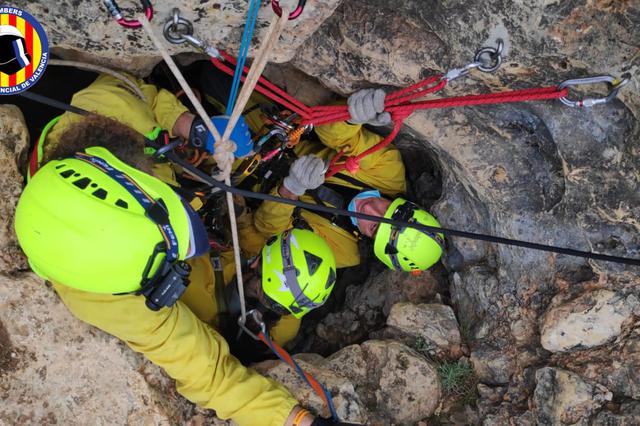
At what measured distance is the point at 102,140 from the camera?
10.4 feet

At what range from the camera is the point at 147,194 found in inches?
115

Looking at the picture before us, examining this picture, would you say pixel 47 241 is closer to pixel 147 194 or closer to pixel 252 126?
pixel 147 194

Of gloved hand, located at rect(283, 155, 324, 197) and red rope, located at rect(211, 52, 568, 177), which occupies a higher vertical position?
red rope, located at rect(211, 52, 568, 177)

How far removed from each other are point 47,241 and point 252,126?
2.52 metres

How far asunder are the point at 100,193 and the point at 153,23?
0.99 metres

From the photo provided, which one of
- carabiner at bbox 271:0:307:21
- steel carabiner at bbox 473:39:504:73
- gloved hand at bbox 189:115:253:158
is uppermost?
steel carabiner at bbox 473:39:504:73

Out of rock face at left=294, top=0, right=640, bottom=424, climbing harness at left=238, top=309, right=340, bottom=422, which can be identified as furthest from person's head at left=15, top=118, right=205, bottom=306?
rock face at left=294, top=0, right=640, bottom=424

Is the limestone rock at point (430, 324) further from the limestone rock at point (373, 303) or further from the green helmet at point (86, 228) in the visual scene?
the green helmet at point (86, 228)

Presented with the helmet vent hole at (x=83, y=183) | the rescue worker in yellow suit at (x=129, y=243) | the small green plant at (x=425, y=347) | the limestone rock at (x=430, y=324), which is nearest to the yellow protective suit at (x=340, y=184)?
the limestone rock at (x=430, y=324)

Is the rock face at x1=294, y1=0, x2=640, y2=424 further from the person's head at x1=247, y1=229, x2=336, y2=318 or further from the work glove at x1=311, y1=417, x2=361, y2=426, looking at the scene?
the person's head at x1=247, y1=229, x2=336, y2=318

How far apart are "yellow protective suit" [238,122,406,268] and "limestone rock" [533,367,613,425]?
2256mm

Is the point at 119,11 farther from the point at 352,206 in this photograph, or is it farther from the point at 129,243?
the point at 352,206

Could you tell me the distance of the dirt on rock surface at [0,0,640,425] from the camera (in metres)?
2.93

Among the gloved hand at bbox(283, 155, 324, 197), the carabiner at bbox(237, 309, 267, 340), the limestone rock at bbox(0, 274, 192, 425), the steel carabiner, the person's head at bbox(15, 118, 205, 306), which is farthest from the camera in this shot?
the gloved hand at bbox(283, 155, 324, 197)
